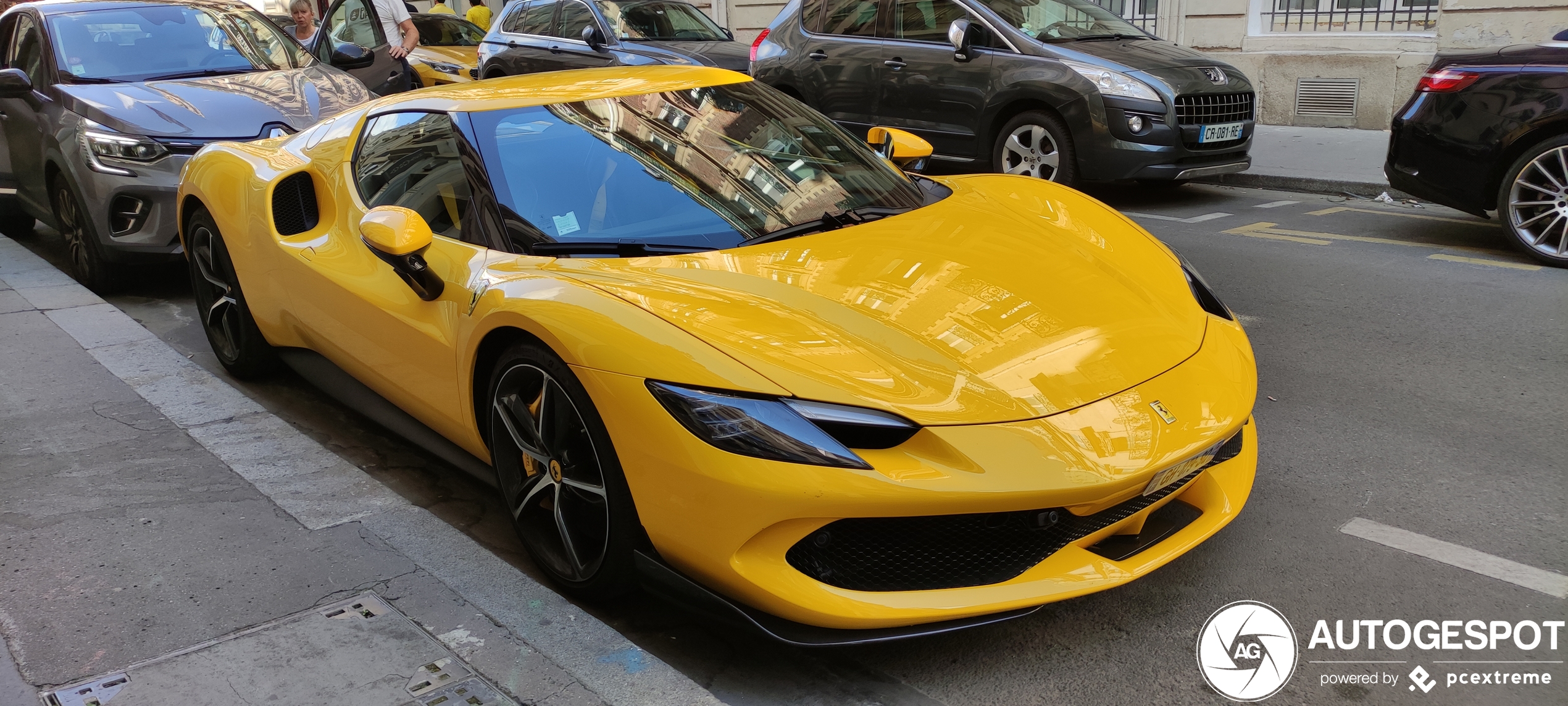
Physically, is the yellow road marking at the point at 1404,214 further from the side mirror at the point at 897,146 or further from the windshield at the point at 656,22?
the windshield at the point at 656,22

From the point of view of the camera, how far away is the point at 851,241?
10.7ft

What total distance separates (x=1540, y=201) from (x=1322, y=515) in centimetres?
395

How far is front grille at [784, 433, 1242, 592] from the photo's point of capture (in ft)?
8.23

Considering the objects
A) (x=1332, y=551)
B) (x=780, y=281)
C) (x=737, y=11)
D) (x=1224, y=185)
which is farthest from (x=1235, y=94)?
(x=737, y=11)

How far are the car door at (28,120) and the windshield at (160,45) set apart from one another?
7.4 inches

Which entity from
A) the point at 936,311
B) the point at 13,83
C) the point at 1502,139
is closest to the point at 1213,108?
the point at 1502,139

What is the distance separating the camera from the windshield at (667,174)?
3.26m

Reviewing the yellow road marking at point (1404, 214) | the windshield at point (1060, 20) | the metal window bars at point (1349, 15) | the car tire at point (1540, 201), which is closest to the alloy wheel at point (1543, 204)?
the car tire at point (1540, 201)

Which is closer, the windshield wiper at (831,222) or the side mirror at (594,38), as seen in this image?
the windshield wiper at (831,222)

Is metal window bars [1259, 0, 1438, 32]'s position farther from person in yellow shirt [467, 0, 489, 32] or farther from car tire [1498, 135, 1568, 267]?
person in yellow shirt [467, 0, 489, 32]

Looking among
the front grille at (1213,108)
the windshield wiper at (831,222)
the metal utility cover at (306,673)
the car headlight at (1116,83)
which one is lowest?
the metal utility cover at (306,673)

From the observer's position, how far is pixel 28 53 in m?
7.21

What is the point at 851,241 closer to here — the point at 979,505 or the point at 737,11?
Result: the point at 979,505

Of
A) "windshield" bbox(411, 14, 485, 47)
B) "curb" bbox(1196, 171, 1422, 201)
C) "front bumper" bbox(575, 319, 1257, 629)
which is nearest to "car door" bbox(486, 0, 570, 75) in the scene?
"windshield" bbox(411, 14, 485, 47)
